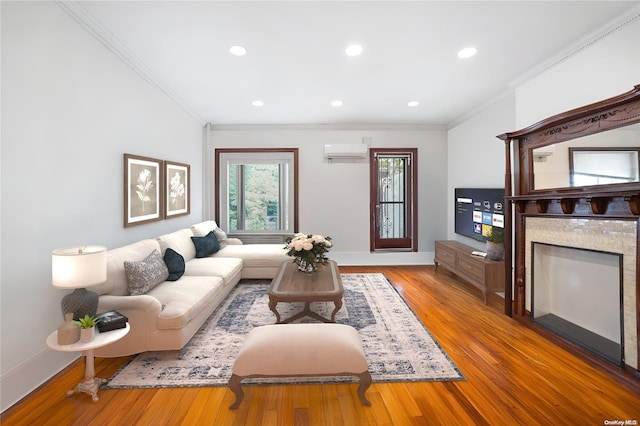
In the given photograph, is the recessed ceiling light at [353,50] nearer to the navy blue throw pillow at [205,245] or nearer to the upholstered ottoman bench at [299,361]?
the upholstered ottoman bench at [299,361]

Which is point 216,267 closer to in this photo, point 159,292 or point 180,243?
point 180,243

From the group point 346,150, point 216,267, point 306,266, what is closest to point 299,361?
point 306,266

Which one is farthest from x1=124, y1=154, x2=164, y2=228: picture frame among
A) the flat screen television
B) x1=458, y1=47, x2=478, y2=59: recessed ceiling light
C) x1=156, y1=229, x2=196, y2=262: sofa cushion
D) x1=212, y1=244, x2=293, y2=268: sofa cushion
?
the flat screen television

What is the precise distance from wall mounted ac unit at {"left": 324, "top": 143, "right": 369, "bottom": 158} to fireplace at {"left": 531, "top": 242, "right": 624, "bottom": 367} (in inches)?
133

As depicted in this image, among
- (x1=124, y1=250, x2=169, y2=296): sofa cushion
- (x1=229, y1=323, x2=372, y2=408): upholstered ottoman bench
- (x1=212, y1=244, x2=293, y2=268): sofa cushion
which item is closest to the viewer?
(x1=229, y1=323, x2=372, y2=408): upholstered ottoman bench

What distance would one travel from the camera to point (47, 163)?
2.27m

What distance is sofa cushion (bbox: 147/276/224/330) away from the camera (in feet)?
8.13

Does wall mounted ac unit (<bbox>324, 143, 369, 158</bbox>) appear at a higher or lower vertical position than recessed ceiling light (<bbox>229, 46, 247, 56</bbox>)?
lower

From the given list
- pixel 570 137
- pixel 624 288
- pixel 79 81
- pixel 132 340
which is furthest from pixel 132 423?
pixel 570 137

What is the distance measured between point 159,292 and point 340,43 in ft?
9.60

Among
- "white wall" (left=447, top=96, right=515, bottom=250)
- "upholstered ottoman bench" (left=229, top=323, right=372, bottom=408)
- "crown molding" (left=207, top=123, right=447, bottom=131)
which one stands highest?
"crown molding" (left=207, top=123, right=447, bottom=131)

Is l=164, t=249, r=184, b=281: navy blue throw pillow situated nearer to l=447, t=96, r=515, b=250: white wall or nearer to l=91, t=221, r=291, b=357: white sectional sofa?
l=91, t=221, r=291, b=357: white sectional sofa

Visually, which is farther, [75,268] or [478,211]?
[478,211]

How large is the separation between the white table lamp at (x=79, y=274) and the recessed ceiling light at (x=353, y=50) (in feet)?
9.05
